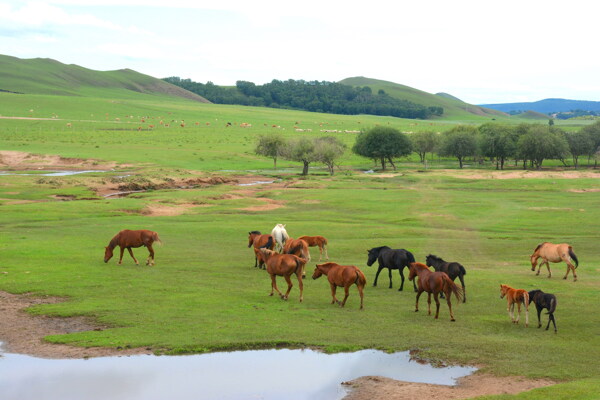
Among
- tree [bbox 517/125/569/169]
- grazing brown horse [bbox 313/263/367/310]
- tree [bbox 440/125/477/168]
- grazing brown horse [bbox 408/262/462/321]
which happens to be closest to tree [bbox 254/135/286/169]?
tree [bbox 440/125/477/168]

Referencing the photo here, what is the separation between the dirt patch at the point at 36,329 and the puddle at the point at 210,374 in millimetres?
388

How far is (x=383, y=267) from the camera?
23984 mm

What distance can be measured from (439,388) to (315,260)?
15347 mm

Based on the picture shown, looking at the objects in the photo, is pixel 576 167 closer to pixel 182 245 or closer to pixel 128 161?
pixel 128 161

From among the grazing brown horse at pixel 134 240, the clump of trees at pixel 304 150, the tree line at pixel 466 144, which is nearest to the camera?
the grazing brown horse at pixel 134 240

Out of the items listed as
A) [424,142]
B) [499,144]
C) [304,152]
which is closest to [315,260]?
[304,152]

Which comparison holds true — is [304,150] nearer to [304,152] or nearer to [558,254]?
[304,152]

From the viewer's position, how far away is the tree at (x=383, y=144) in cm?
10275

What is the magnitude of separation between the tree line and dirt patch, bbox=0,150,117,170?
80.9 ft

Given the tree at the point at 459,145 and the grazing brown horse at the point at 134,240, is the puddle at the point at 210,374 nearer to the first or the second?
the grazing brown horse at the point at 134,240

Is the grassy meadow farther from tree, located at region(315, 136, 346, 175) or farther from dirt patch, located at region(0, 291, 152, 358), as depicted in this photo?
tree, located at region(315, 136, 346, 175)

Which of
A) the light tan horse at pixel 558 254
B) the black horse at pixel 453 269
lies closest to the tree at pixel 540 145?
the light tan horse at pixel 558 254

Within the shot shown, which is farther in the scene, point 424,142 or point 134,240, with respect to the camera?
point 424,142

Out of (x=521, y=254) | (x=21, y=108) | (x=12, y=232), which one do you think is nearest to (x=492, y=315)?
(x=521, y=254)
